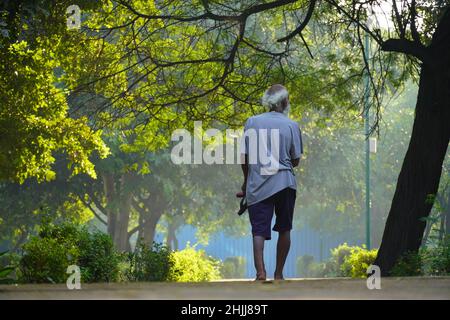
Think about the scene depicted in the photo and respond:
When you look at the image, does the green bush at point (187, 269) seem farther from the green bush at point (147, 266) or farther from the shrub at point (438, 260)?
the shrub at point (438, 260)

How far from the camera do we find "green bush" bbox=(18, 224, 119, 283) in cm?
1245

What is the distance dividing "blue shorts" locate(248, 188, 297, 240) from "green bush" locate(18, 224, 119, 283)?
3169 mm

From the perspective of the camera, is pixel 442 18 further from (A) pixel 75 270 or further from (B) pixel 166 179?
(B) pixel 166 179

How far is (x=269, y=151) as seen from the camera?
1022 centimetres

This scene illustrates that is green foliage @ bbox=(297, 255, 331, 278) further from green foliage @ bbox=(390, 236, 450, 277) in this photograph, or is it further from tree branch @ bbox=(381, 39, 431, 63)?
green foliage @ bbox=(390, 236, 450, 277)

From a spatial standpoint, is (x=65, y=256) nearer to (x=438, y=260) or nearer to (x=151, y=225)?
(x=438, y=260)

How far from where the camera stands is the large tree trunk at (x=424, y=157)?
49.9 ft

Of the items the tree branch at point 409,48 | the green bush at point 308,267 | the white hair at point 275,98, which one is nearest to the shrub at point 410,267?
the tree branch at point 409,48

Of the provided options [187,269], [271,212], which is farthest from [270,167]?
[187,269]

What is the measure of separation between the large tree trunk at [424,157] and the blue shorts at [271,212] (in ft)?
17.0

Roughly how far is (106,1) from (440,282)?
970 cm

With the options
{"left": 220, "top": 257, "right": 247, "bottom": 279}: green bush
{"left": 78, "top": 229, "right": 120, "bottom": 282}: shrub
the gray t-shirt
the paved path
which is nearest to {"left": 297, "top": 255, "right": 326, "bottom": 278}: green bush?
{"left": 220, "top": 257, "right": 247, "bottom": 279}: green bush

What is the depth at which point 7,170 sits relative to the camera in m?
20.6
